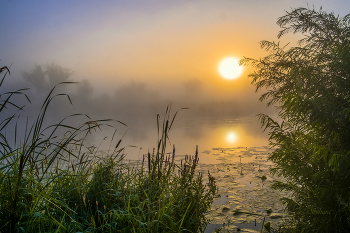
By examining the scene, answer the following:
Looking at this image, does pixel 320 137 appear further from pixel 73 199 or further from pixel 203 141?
pixel 203 141

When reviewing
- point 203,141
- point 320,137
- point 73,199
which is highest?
point 203,141

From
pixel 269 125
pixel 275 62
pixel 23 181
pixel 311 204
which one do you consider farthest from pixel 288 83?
pixel 23 181

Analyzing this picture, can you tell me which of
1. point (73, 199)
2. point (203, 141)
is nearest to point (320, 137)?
point (73, 199)

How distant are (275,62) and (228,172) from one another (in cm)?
351

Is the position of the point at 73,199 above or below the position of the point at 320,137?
below

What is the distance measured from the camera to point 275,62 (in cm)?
439

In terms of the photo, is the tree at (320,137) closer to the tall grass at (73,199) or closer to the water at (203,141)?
the tall grass at (73,199)

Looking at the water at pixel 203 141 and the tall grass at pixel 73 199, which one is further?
the water at pixel 203 141

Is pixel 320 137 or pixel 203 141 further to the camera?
pixel 203 141

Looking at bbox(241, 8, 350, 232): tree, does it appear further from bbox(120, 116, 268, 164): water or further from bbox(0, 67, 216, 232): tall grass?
bbox(120, 116, 268, 164): water

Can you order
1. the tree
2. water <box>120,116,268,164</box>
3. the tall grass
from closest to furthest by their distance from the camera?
1. the tall grass
2. the tree
3. water <box>120,116,268,164</box>

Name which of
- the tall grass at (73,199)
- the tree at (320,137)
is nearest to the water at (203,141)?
the tall grass at (73,199)

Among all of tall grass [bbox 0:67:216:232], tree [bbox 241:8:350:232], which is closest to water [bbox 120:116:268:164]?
tall grass [bbox 0:67:216:232]

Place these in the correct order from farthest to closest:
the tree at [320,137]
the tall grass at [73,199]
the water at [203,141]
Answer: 1. the water at [203,141]
2. the tree at [320,137]
3. the tall grass at [73,199]
